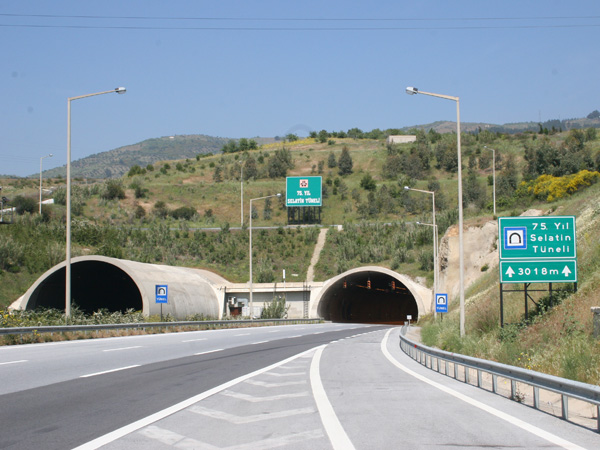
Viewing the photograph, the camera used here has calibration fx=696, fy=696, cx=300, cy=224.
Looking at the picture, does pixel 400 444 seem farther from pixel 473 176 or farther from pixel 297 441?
pixel 473 176

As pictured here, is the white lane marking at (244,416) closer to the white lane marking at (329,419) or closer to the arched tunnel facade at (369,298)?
the white lane marking at (329,419)

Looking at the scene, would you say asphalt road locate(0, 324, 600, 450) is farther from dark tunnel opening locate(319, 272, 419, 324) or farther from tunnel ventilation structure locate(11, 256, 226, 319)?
dark tunnel opening locate(319, 272, 419, 324)

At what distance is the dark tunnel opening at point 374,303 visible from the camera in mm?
75338

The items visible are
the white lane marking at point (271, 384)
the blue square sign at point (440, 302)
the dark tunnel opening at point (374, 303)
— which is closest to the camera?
the white lane marking at point (271, 384)

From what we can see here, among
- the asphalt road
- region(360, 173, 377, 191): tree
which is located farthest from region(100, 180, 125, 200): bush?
the asphalt road

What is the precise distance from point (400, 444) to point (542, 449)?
4.86 ft

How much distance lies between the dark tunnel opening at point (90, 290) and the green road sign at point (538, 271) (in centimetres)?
2792

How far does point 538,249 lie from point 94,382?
12.7 metres

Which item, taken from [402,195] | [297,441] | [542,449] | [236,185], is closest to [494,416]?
[542,449]

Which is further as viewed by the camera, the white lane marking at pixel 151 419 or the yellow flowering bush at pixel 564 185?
the yellow flowering bush at pixel 564 185

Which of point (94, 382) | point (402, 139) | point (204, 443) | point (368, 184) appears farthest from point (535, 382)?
point (402, 139)

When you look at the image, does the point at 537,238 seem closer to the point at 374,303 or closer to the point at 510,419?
the point at 510,419

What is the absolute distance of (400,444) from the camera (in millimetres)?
7641

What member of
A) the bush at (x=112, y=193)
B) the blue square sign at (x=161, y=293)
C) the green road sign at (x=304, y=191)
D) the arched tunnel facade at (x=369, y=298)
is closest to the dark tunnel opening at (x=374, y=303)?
the arched tunnel facade at (x=369, y=298)
